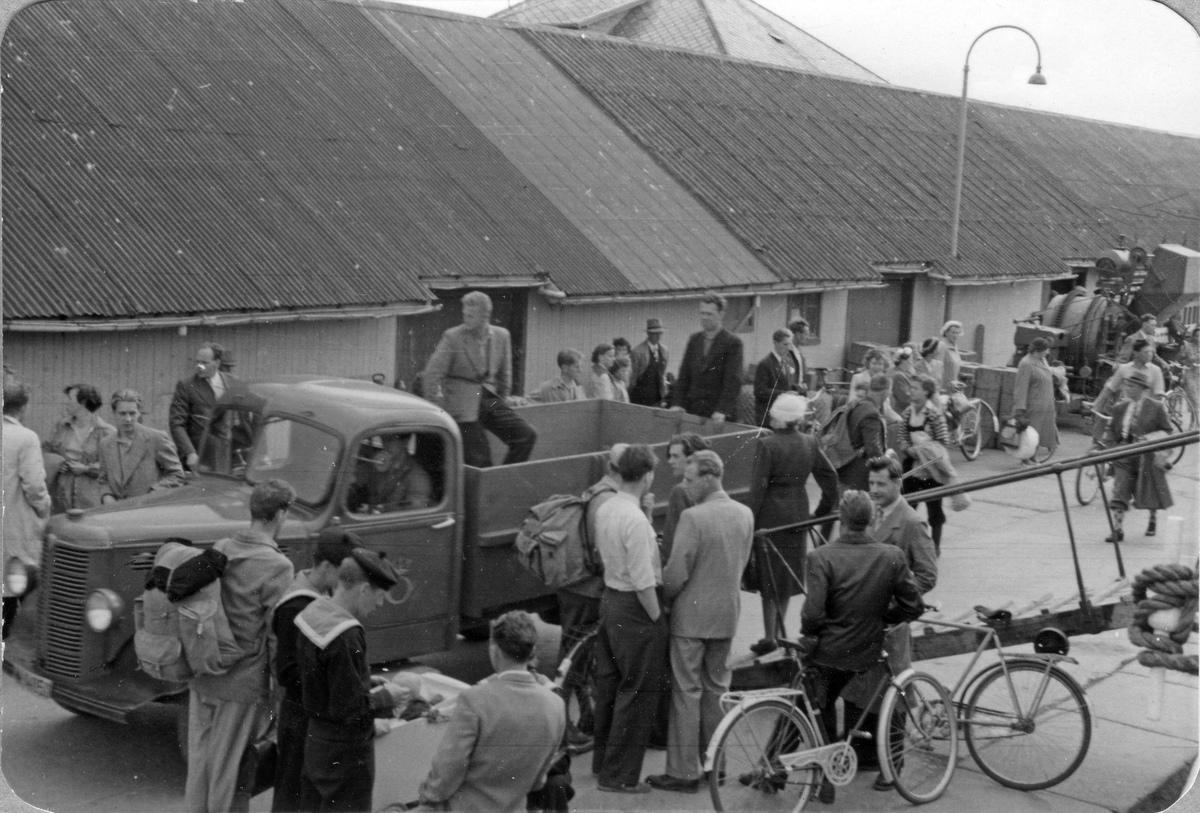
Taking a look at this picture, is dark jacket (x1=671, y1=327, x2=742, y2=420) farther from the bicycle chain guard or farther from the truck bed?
the bicycle chain guard

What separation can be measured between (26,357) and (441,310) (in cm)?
210

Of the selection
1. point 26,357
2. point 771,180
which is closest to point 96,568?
point 26,357

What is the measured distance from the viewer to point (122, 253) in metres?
5.27

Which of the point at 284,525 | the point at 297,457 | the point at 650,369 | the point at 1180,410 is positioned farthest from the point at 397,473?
the point at 1180,410

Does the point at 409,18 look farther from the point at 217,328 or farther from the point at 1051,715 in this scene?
the point at 1051,715

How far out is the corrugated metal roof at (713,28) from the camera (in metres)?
6.83

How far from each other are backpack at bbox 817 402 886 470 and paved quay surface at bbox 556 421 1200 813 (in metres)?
0.83

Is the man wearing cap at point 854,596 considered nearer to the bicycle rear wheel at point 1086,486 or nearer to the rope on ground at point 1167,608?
the rope on ground at point 1167,608

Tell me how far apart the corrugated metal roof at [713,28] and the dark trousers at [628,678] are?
3.18m

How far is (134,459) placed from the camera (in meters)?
6.18

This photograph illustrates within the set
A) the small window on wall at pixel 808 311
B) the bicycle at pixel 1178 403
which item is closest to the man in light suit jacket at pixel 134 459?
the small window on wall at pixel 808 311

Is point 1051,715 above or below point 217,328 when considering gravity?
below

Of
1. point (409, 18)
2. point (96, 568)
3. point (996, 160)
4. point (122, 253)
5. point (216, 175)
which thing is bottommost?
point (96, 568)

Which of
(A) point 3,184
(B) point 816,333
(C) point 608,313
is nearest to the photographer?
(A) point 3,184
